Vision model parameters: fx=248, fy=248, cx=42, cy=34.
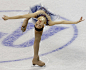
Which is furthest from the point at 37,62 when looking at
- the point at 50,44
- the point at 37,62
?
the point at 50,44

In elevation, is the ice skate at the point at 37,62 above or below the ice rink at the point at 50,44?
below

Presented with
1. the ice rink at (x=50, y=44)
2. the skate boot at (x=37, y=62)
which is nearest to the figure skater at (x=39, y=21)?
the skate boot at (x=37, y=62)

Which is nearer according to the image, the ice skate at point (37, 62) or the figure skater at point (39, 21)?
the figure skater at point (39, 21)

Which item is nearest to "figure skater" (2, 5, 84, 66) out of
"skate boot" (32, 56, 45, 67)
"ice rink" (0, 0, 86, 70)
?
"skate boot" (32, 56, 45, 67)

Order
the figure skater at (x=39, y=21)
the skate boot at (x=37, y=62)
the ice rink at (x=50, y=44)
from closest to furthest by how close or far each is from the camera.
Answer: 1. the figure skater at (x=39, y=21)
2. the skate boot at (x=37, y=62)
3. the ice rink at (x=50, y=44)

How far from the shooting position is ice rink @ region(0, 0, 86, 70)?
608 cm

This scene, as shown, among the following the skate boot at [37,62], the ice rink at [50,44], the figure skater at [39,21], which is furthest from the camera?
the ice rink at [50,44]

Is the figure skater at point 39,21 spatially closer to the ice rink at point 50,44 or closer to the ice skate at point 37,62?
the ice skate at point 37,62

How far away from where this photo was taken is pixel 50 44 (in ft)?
23.0

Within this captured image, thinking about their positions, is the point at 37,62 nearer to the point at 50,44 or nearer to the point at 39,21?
the point at 39,21

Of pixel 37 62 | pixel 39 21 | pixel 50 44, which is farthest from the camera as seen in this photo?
pixel 50 44

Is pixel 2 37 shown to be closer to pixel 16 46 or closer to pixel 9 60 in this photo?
pixel 16 46

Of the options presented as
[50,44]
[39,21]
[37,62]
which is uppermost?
[39,21]

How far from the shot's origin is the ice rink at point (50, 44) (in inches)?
239
